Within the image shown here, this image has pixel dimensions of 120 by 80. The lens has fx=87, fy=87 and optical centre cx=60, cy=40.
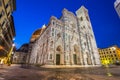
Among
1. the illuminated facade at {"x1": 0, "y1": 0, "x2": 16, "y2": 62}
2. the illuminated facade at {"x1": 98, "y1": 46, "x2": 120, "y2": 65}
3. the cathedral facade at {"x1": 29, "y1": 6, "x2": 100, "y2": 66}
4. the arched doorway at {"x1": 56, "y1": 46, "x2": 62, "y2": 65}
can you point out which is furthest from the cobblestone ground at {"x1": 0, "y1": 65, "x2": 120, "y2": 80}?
the illuminated facade at {"x1": 98, "y1": 46, "x2": 120, "y2": 65}

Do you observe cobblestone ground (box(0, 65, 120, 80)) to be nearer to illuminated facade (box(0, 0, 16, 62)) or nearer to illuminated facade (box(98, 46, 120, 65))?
illuminated facade (box(0, 0, 16, 62))

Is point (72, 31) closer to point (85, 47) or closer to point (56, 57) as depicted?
point (85, 47)

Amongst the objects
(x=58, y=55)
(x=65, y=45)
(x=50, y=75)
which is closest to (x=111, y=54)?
(x=65, y=45)

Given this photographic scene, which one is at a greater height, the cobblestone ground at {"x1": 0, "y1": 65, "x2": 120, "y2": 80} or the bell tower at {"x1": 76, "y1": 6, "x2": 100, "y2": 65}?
the bell tower at {"x1": 76, "y1": 6, "x2": 100, "y2": 65}

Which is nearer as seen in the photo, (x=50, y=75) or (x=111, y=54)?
(x=50, y=75)

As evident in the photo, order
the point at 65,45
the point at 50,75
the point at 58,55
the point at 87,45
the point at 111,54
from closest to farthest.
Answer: the point at 50,75 < the point at 58,55 < the point at 65,45 < the point at 87,45 < the point at 111,54

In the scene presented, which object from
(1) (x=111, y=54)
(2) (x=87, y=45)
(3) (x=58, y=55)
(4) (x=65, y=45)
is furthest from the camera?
(1) (x=111, y=54)

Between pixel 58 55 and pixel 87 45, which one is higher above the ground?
pixel 87 45

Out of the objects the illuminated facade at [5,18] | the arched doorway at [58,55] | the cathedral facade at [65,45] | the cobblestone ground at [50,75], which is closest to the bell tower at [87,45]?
the cathedral facade at [65,45]

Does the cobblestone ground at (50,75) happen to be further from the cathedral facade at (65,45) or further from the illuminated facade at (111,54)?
the illuminated facade at (111,54)

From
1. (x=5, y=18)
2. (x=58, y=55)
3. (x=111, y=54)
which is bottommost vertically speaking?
(x=58, y=55)

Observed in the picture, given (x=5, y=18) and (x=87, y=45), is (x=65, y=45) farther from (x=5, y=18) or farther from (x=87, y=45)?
(x=5, y=18)

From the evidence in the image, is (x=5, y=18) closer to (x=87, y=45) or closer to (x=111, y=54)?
(x=87, y=45)

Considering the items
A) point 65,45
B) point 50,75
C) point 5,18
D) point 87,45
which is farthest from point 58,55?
point 5,18
